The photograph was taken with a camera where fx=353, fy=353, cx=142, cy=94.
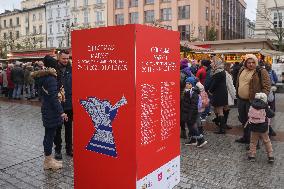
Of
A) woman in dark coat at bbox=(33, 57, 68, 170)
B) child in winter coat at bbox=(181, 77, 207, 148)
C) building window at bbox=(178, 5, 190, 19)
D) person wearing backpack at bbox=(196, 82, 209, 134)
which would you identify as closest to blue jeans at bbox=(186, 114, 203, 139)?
child in winter coat at bbox=(181, 77, 207, 148)

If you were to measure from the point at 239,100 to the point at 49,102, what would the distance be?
3950mm

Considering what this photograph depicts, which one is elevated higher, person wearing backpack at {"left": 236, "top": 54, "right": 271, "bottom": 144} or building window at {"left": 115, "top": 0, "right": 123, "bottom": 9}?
building window at {"left": 115, "top": 0, "right": 123, "bottom": 9}

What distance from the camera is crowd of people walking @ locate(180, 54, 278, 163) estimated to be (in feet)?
20.4

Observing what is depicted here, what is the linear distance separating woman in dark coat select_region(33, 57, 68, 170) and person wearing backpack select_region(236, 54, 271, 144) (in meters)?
3.59

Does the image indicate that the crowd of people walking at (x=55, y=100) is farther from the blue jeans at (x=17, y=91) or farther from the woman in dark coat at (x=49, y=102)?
the blue jeans at (x=17, y=91)

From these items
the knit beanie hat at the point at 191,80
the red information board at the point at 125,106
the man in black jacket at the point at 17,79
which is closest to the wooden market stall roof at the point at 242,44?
the man in black jacket at the point at 17,79

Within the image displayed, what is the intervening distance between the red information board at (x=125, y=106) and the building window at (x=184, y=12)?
2131 inches

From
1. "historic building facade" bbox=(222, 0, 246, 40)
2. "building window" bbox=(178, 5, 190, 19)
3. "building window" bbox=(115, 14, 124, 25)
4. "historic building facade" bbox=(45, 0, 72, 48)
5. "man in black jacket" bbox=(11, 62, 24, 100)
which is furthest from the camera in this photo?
"historic building facade" bbox=(222, 0, 246, 40)

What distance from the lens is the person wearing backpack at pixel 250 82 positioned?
6.64 meters

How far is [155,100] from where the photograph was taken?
3.08 m

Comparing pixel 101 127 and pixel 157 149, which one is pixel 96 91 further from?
pixel 157 149

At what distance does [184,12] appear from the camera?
5597cm

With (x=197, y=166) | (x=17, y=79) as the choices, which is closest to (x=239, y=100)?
(x=197, y=166)

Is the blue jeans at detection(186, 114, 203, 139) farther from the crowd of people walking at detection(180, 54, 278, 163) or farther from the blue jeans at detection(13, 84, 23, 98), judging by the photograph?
the blue jeans at detection(13, 84, 23, 98)
